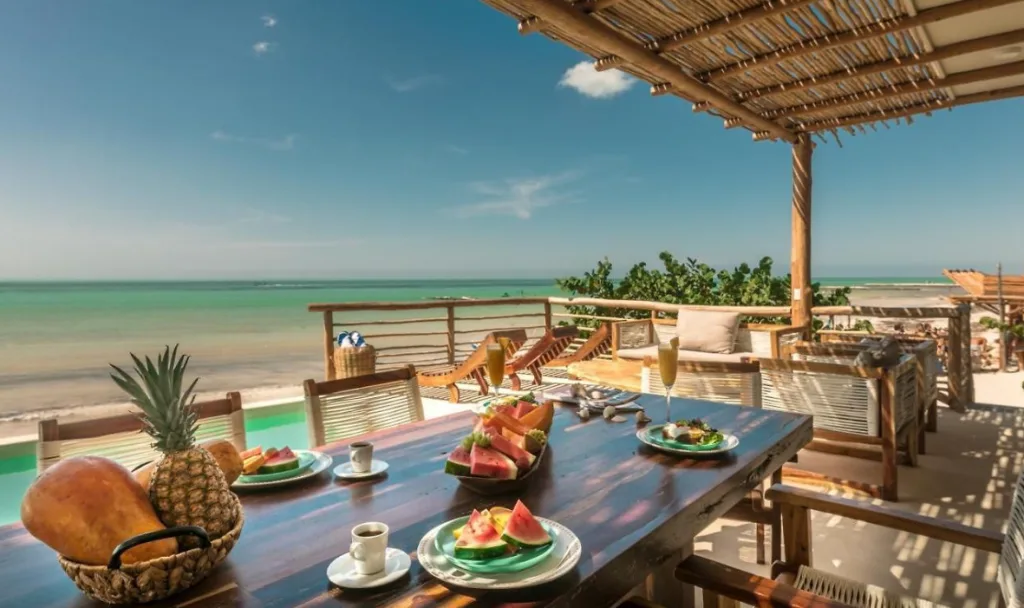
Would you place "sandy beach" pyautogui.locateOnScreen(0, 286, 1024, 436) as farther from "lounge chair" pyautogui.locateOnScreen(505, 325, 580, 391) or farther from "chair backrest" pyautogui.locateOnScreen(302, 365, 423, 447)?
"chair backrest" pyautogui.locateOnScreen(302, 365, 423, 447)

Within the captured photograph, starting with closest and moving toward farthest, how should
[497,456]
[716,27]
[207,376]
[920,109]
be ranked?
[497,456] → [716,27] → [920,109] → [207,376]

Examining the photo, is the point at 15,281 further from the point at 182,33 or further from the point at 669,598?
the point at 669,598

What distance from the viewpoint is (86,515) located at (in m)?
0.74

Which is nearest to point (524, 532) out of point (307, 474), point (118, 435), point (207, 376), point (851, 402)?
point (307, 474)

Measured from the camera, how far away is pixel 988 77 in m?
3.33

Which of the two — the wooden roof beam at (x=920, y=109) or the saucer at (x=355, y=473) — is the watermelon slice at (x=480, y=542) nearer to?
the saucer at (x=355, y=473)

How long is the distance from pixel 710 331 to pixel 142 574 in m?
4.99

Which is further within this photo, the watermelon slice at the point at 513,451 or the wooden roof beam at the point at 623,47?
the wooden roof beam at the point at 623,47

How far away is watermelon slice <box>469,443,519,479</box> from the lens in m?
1.10

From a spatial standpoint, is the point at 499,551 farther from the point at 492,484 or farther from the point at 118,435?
the point at 118,435

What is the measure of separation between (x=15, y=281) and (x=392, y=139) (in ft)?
94.6

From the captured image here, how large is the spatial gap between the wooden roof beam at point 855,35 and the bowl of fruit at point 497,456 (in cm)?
263

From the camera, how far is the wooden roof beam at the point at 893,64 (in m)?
2.88

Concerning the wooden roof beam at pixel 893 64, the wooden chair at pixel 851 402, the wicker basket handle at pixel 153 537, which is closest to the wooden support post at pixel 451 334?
the wooden roof beam at pixel 893 64
